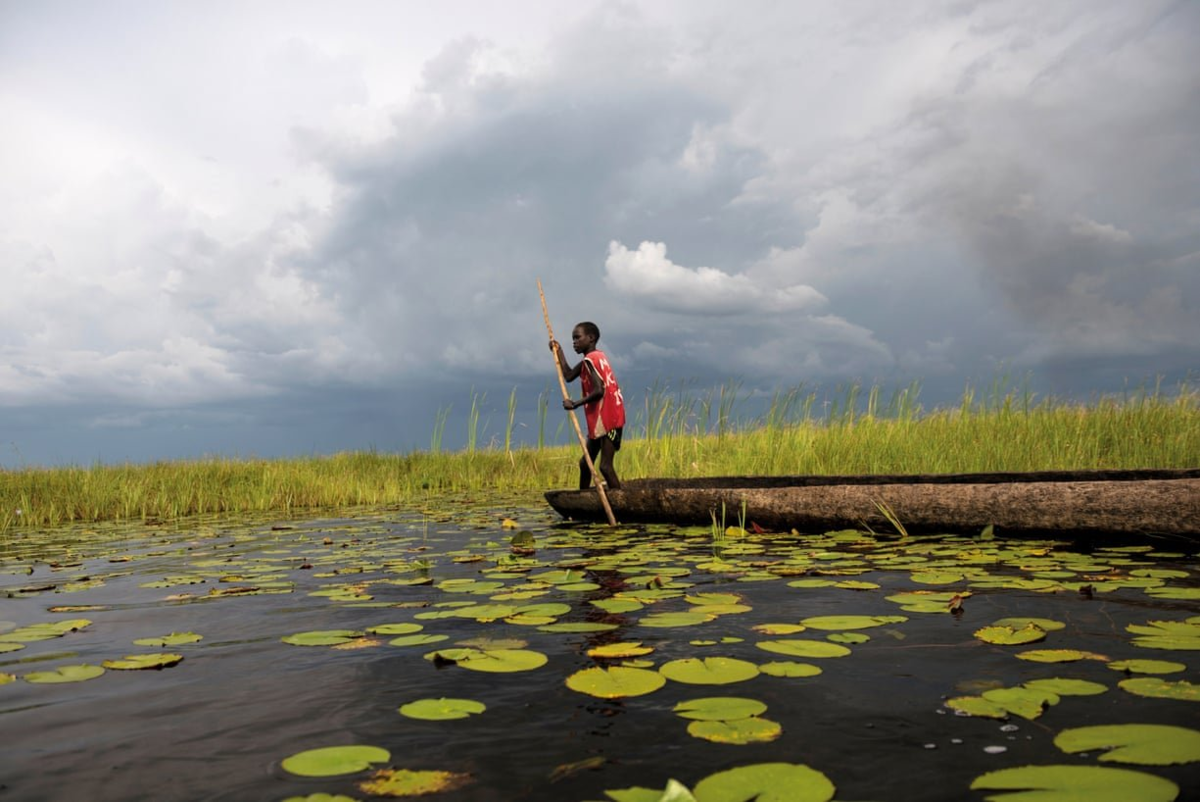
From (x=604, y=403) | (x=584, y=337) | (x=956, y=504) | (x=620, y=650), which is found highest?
(x=584, y=337)

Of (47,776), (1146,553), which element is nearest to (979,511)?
(1146,553)

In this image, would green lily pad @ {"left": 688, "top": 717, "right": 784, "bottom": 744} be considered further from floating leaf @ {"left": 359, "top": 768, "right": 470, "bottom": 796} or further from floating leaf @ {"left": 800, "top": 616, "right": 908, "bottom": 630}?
floating leaf @ {"left": 800, "top": 616, "right": 908, "bottom": 630}

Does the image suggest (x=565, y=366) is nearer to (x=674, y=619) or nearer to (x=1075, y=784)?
(x=674, y=619)

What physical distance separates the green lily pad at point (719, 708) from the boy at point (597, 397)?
4953 mm

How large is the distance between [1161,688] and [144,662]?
285 cm

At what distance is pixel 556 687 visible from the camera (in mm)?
2018

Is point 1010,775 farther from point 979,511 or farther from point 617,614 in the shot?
point 979,511

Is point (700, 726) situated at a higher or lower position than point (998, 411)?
lower

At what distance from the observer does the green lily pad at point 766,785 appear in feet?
4.27

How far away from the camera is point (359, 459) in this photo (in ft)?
42.6

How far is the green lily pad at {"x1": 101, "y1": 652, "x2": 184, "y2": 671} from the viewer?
2.37 m

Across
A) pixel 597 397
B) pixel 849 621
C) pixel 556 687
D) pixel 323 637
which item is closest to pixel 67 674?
pixel 323 637

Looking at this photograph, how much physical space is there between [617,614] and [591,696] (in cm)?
95

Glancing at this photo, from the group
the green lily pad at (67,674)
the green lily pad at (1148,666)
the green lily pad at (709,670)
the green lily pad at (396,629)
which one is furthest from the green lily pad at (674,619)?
the green lily pad at (67,674)
